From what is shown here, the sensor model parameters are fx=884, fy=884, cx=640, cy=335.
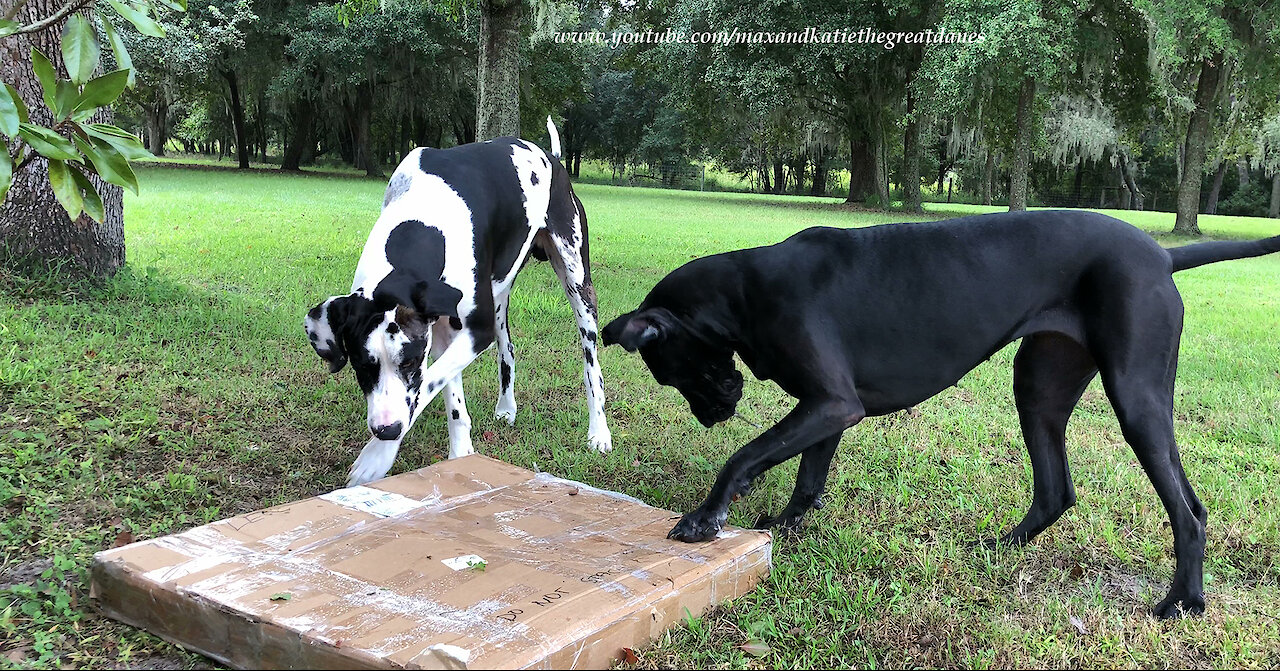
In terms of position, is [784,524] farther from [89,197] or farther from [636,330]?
[89,197]

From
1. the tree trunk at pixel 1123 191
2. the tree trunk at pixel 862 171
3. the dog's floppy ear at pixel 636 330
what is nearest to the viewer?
the dog's floppy ear at pixel 636 330

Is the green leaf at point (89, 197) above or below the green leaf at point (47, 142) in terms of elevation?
below

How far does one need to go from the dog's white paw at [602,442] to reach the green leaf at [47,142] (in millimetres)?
2850

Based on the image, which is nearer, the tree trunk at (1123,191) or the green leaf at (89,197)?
the green leaf at (89,197)

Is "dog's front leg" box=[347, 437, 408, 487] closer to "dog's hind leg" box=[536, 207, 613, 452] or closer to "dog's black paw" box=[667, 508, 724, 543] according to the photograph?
"dog's hind leg" box=[536, 207, 613, 452]

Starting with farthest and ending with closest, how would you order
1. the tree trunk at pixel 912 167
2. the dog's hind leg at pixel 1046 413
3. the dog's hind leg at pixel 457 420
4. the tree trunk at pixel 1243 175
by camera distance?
the tree trunk at pixel 1243 175
the tree trunk at pixel 912 167
the dog's hind leg at pixel 457 420
the dog's hind leg at pixel 1046 413

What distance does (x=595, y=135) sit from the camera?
54.2 meters

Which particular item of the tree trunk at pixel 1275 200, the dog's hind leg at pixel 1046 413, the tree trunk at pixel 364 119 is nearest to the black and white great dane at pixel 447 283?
the dog's hind leg at pixel 1046 413

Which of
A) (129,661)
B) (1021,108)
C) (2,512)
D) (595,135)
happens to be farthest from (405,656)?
(595,135)

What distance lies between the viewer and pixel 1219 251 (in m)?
3.15

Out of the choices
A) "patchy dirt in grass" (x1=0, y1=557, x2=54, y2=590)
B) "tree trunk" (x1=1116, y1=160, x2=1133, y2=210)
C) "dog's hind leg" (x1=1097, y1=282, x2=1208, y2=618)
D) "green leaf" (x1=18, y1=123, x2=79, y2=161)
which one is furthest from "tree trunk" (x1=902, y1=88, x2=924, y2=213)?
"green leaf" (x1=18, y1=123, x2=79, y2=161)

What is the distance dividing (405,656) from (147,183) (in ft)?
68.0

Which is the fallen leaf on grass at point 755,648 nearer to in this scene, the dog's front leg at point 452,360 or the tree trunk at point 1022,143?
the dog's front leg at point 452,360

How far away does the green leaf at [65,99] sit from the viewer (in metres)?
2.35
